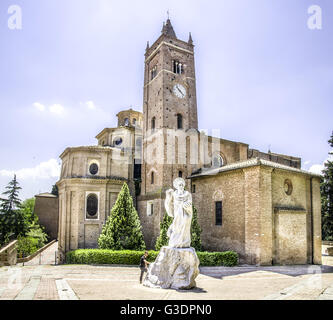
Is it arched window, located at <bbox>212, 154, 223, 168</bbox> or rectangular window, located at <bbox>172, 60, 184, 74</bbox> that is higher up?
rectangular window, located at <bbox>172, 60, 184, 74</bbox>

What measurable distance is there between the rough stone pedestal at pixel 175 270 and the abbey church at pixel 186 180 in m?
9.54

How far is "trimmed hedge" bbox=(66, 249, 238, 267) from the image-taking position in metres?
19.2

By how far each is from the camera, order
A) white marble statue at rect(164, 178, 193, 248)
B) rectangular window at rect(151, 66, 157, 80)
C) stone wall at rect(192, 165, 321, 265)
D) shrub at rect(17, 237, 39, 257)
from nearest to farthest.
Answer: white marble statue at rect(164, 178, 193, 248)
stone wall at rect(192, 165, 321, 265)
shrub at rect(17, 237, 39, 257)
rectangular window at rect(151, 66, 157, 80)

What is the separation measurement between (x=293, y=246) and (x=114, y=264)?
11522 millimetres

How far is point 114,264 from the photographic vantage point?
65.3 ft

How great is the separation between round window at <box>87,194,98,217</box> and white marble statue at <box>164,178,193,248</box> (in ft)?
56.5

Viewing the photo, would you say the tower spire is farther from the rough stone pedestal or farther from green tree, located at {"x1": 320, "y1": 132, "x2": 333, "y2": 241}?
the rough stone pedestal

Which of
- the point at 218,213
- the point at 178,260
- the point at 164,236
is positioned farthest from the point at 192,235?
the point at 178,260

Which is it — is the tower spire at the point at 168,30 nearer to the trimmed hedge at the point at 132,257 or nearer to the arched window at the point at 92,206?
the arched window at the point at 92,206

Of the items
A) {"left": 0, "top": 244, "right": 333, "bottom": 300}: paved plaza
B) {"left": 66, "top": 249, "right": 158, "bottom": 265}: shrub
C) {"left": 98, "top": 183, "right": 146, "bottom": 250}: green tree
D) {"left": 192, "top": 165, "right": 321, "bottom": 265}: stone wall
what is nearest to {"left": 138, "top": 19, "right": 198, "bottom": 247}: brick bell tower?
{"left": 98, "top": 183, "right": 146, "bottom": 250}: green tree

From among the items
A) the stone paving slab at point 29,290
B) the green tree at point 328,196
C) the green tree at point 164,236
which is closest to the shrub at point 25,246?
the green tree at point 164,236

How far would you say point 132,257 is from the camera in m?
20.0

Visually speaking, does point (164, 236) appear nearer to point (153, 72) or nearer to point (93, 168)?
point (93, 168)
